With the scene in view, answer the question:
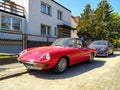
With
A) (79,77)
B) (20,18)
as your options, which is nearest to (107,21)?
(20,18)

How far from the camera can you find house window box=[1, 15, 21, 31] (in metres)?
17.2

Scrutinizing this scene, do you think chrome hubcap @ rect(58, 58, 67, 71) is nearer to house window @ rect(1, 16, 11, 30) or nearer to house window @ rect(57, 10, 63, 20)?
house window @ rect(1, 16, 11, 30)

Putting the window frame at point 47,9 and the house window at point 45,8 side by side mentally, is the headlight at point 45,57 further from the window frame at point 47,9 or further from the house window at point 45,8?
the window frame at point 47,9

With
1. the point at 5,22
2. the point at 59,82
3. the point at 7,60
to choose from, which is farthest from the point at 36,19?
the point at 59,82

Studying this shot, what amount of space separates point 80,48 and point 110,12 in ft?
104

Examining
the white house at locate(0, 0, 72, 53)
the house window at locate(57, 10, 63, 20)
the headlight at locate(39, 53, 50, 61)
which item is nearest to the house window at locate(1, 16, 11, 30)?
the white house at locate(0, 0, 72, 53)

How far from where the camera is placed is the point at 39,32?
20953mm

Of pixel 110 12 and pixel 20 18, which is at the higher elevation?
pixel 110 12

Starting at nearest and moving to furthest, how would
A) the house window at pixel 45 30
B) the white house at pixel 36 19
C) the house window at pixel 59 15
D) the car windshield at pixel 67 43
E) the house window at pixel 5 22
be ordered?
the car windshield at pixel 67 43, the house window at pixel 5 22, the white house at pixel 36 19, the house window at pixel 45 30, the house window at pixel 59 15

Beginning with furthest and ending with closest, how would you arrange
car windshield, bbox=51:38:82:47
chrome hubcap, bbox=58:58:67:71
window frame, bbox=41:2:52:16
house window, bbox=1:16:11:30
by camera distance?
window frame, bbox=41:2:52:16 < house window, bbox=1:16:11:30 < car windshield, bbox=51:38:82:47 < chrome hubcap, bbox=58:58:67:71

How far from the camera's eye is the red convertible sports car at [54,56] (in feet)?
22.8

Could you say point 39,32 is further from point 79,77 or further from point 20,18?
point 79,77

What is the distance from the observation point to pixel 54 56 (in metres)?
7.16

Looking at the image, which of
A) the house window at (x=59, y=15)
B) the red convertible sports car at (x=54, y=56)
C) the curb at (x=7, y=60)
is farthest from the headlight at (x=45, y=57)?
the house window at (x=59, y=15)
